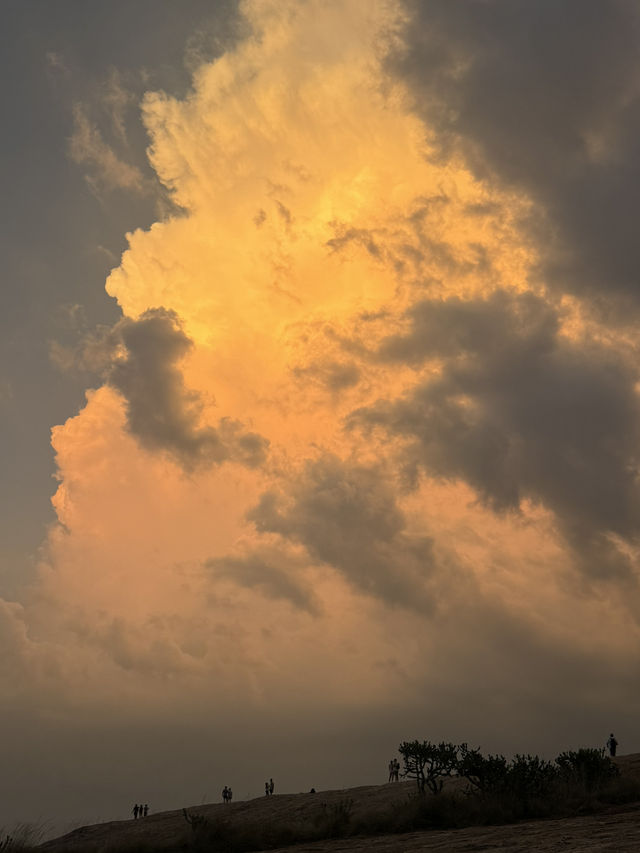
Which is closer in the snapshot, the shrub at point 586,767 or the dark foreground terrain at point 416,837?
the dark foreground terrain at point 416,837

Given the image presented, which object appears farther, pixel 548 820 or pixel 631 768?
pixel 631 768

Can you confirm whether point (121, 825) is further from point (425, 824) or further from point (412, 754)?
point (425, 824)

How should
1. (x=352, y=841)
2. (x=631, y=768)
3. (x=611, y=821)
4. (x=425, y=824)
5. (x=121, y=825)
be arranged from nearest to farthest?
(x=611, y=821) < (x=352, y=841) < (x=425, y=824) < (x=631, y=768) < (x=121, y=825)

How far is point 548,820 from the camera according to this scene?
20469mm

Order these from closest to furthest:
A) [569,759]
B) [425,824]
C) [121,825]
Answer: [425,824] → [569,759] → [121,825]

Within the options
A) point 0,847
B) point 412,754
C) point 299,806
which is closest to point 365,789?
point 299,806

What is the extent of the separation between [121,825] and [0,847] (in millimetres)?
47778

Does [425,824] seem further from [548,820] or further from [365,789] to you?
[365,789]

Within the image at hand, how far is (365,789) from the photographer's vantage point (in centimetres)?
5566

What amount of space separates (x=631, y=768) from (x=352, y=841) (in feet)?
75.3

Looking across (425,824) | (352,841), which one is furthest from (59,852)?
(425,824)

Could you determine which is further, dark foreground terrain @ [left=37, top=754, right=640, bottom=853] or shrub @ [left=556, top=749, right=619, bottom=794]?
shrub @ [left=556, top=749, right=619, bottom=794]

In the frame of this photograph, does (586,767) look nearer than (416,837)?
No

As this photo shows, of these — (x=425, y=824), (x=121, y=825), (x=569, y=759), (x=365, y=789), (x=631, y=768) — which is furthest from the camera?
(x=121, y=825)
